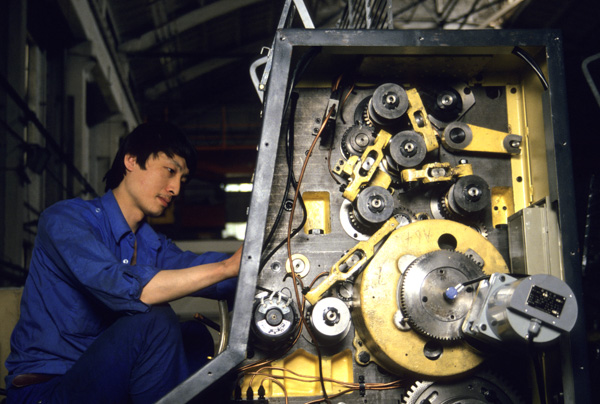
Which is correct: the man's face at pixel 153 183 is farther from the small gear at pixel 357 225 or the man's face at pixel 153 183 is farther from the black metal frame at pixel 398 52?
the small gear at pixel 357 225

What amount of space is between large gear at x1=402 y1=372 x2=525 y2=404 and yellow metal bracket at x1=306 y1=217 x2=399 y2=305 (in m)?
0.53

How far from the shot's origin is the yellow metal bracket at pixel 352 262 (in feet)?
7.29

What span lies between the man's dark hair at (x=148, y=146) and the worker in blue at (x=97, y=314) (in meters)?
0.18

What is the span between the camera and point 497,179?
2555 millimetres

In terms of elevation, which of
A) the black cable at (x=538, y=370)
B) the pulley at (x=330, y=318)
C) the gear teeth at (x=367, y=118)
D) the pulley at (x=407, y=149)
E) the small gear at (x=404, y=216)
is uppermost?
the gear teeth at (x=367, y=118)

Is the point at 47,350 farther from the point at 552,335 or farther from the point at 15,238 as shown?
the point at 15,238

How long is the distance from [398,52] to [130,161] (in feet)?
4.48

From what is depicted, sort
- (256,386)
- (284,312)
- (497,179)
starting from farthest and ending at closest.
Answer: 1. (497,179)
2. (256,386)
3. (284,312)

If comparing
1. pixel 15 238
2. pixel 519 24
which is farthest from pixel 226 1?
pixel 15 238

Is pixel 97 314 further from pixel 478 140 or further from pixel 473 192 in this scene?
pixel 478 140

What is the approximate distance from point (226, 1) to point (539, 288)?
8087 mm

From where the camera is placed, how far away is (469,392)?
2205mm

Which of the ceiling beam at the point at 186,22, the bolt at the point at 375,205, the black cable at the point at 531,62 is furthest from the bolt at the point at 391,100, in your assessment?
the ceiling beam at the point at 186,22

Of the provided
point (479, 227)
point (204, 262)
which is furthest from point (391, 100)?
point (204, 262)
